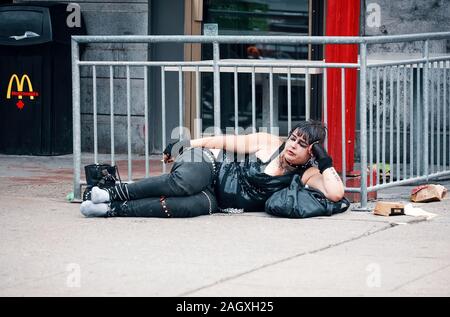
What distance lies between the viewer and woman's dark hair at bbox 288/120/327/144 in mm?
8352

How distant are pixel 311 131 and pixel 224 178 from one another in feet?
2.39

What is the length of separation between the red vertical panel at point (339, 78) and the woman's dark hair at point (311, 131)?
46 cm

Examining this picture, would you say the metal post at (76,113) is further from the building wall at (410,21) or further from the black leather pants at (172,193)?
the building wall at (410,21)

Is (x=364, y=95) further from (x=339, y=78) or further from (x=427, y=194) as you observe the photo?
(x=427, y=194)

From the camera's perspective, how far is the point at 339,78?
28.9 feet

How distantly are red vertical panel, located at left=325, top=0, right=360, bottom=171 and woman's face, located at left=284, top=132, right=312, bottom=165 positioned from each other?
1.97 ft

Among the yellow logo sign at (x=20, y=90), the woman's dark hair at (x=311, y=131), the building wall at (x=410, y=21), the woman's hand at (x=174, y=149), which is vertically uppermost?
the building wall at (x=410, y=21)

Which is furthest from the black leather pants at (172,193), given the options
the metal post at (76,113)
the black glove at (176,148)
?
the metal post at (76,113)

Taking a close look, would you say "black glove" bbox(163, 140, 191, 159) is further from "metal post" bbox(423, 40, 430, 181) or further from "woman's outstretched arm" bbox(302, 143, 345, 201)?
"metal post" bbox(423, 40, 430, 181)

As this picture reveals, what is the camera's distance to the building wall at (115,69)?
41.6 feet

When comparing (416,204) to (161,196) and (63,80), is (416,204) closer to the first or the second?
(161,196)

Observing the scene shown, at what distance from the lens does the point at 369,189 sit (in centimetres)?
881

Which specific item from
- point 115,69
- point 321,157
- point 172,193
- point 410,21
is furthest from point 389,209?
point 115,69

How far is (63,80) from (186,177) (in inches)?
188
